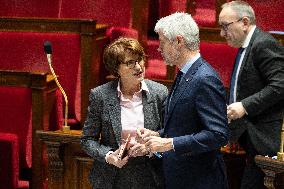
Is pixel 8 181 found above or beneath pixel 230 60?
beneath

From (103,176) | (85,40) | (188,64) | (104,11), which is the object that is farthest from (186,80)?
(104,11)

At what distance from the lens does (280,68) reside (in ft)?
1.89

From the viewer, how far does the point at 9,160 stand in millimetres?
665

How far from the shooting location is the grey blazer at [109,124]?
20.5 inches

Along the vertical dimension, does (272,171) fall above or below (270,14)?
below

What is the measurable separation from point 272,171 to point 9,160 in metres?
0.29

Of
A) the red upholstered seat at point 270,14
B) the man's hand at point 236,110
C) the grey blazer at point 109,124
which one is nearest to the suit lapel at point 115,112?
the grey blazer at point 109,124

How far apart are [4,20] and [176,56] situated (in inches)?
19.1

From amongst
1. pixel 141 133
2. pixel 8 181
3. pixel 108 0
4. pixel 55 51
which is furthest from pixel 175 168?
pixel 108 0

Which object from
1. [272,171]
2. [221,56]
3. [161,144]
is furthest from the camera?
[221,56]

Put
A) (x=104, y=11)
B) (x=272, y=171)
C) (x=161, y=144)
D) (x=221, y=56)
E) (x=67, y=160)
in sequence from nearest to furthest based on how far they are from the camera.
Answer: (x=161, y=144) < (x=272, y=171) < (x=67, y=160) < (x=221, y=56) < (x=104, y=11)

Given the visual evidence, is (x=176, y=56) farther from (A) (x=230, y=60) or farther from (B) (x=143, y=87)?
(A) (x=230, y=60)

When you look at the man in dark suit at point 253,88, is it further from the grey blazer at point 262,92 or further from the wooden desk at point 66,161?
the wooden desk at point 66,161

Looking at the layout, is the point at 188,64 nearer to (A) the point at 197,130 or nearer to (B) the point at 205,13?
(A) the point at 197,130
